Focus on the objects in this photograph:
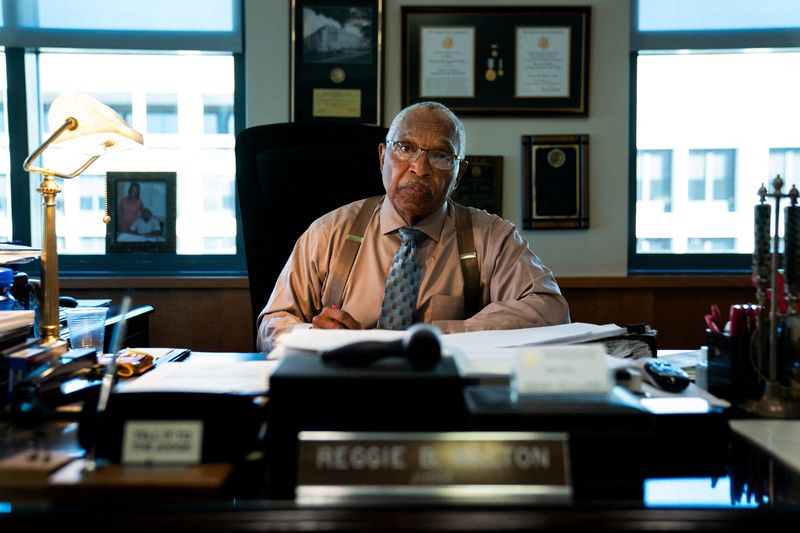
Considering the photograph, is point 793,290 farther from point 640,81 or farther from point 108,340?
point 640,81

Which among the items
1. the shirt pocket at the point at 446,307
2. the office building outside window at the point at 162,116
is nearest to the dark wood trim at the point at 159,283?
the office building outside window at the point at 162,116

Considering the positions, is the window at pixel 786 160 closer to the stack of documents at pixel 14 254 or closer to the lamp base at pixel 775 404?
the lamp base at pixel 775 404

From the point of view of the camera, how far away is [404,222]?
74.6 inches

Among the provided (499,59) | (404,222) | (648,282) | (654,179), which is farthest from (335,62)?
(648,282)

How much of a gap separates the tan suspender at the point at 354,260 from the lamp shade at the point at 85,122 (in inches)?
27.9

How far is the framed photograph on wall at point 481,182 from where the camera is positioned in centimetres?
277

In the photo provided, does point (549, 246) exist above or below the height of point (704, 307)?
above

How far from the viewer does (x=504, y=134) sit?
279cm

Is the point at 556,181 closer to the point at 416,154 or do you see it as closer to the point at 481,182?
the point at 481,182

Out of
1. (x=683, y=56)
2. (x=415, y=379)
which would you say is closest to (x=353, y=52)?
(x=683, y=56)

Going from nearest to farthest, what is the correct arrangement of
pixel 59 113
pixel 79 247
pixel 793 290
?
pixel 793 290 → pixel 59 113 → pixel 79 247

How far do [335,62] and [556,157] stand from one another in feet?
3.47

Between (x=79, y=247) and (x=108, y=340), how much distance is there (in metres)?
1.21

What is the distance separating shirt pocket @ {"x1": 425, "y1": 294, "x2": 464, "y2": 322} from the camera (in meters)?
1.78
